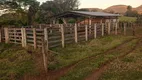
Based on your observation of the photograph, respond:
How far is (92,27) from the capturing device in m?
20.1

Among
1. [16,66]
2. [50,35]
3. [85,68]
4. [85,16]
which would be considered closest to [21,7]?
[85,16]

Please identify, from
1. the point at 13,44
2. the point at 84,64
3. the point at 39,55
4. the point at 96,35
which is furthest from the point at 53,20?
the point at 84,64

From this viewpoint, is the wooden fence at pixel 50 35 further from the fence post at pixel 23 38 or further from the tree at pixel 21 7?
the tree at pixel 21 7

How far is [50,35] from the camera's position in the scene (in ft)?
57.1

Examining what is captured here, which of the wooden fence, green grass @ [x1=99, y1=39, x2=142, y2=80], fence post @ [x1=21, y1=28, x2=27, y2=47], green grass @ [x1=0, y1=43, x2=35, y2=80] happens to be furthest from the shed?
green grass @ [x1=99, y1=39, x2=142, y2=80]

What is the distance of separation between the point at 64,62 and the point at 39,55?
2.40 m

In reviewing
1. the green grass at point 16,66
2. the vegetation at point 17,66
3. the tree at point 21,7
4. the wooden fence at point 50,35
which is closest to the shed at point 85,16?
the tree at point 21,7

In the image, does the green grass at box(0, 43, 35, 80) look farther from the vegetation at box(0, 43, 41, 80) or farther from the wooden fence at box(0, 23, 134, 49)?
the wooden fence at box(0, 23, 134, 49)

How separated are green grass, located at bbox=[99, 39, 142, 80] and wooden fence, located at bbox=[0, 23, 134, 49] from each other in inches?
216

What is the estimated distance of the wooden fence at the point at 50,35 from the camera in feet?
47.6

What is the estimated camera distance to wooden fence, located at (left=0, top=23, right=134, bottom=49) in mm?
14512

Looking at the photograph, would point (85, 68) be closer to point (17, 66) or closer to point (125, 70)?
point (125, 70)

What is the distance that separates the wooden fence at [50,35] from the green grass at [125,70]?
5.48 meters

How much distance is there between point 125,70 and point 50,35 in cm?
953
